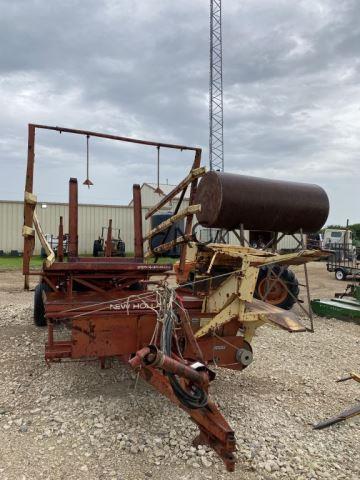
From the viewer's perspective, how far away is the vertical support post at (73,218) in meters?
5.46

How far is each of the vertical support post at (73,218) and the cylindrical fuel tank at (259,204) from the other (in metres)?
2.94

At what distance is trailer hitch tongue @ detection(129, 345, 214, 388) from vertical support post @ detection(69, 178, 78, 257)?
280cm

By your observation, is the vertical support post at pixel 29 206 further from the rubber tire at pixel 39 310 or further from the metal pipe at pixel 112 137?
the rubber tire at pixel 39 310

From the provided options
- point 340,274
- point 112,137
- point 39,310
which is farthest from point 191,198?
point 340,274

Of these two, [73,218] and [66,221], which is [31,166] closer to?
[73,218]

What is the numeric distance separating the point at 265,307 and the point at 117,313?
1.57 meters

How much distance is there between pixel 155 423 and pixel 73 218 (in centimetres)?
266

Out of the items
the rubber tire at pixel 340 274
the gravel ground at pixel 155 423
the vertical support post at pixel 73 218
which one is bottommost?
the gravel ground at pixel 155 423

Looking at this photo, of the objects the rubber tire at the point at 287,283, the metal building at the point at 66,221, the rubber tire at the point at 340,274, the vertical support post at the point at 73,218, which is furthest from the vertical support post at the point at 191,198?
the metal building at the point at 66,221

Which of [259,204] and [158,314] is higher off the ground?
[259,204]

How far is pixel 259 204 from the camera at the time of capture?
884cm

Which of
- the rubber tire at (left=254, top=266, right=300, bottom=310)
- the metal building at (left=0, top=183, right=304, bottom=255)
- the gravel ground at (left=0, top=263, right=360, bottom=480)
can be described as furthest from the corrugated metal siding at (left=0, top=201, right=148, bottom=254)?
the gravel ground at (left=0, top=263, right=360, bottom=480)

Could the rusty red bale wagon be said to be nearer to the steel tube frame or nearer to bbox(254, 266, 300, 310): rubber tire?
the steel tube frame

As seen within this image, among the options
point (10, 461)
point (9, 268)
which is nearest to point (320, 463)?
point (10, 461)
